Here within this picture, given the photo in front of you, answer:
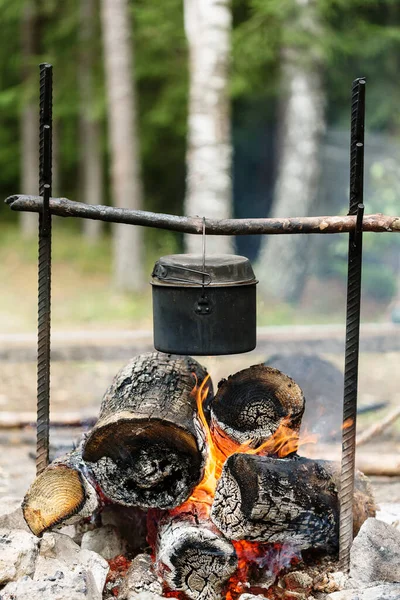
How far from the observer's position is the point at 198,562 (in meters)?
3.43

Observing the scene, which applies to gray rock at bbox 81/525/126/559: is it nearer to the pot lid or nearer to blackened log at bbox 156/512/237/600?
blackened log at bbox 156/512/237/600

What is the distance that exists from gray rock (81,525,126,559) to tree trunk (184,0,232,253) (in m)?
5.46

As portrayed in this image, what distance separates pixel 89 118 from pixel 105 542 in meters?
13.7

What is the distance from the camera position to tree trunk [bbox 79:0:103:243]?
16.9 meters

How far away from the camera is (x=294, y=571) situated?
3.68 meters

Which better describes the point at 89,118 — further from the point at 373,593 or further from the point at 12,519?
the point at 373,593

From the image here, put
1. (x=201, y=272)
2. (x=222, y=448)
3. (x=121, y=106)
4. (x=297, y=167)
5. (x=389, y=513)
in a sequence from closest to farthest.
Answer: (x=201, y=272)
(x=222, y=448)
(x=389, y=513)
(x=121, y=106)
(x=297, y=167)

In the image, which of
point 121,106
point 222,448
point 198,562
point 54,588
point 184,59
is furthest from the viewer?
point 184,59

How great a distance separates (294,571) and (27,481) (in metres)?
2.47

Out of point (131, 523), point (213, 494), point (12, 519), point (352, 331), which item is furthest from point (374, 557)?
point (12, 519)

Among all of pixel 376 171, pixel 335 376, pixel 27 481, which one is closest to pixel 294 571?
pixel 335 376

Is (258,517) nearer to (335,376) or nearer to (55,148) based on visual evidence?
(335,376)

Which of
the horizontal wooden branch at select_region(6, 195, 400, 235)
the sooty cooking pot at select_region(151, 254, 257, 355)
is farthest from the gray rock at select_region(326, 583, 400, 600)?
the horizontal wooden branch at select_region(6, 195, 400, 235)

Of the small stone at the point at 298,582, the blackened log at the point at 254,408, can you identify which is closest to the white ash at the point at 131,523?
the blackened log at the point at 254,408
